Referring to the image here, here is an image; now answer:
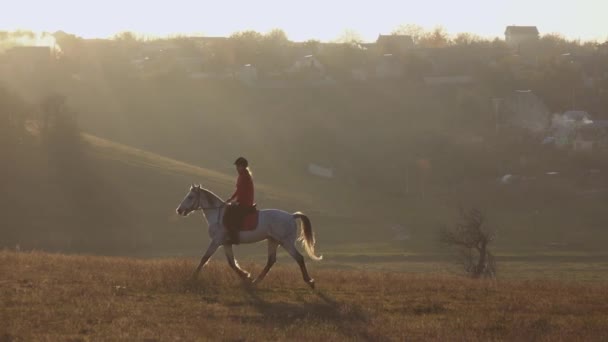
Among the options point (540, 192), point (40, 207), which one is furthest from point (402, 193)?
point (40, 207)

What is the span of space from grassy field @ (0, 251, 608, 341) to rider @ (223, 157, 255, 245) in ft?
3.28

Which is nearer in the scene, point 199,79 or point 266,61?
point 199,79

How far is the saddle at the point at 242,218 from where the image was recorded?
80.6 feet

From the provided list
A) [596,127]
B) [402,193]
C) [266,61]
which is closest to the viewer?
[402,193]

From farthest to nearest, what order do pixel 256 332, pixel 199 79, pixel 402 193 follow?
1. pixel 199 79
2. pixel 402 193
3. pixel 256 332

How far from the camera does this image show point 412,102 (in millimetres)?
156250

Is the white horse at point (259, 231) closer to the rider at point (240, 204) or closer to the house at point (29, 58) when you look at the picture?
the rider at point (240, 204)

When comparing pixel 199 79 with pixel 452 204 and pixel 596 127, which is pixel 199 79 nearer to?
pixel 596 127

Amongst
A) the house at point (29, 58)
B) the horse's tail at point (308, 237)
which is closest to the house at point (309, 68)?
the house at point (29, 58)

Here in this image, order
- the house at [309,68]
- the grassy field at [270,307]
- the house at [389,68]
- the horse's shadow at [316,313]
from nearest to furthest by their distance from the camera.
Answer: the grassy field at [270,307]
the horse's shadow at [316,313]
the house at [309,68]
the house at [389,68]

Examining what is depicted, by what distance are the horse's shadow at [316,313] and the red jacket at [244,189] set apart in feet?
7.91

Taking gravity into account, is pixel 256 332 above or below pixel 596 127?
above

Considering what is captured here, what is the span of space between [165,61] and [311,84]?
2325 centimetres

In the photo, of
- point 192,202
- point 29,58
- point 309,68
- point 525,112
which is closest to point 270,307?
point 192,202
